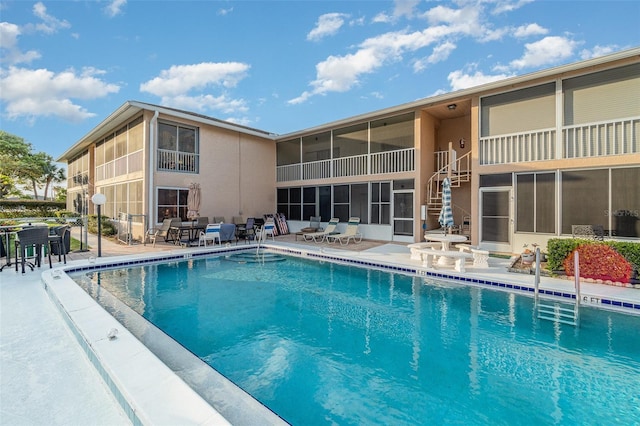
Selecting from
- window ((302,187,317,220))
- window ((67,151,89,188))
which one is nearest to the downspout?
window ((302,187,317,220))

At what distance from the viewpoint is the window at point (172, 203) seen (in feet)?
39.9

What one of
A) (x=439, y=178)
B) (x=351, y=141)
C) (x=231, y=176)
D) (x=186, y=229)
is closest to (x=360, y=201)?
(x=351, y=141)

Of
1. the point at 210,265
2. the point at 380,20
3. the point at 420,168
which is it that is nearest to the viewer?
the point at 210,265

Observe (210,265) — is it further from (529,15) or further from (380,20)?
(529,15)

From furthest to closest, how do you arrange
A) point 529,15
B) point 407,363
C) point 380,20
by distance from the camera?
point 380,20 → point 529,15 → point 407,363

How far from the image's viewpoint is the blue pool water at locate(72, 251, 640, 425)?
287 cm

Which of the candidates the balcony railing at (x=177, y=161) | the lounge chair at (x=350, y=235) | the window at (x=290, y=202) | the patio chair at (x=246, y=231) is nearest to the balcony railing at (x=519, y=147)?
the lounge chair at (x=350, y=235)

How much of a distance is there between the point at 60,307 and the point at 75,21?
13.4 m

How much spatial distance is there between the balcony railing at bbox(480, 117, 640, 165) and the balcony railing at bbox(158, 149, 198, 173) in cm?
1142

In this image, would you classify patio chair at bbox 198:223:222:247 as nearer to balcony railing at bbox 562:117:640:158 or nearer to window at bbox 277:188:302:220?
window at bbox 277:188:302:220

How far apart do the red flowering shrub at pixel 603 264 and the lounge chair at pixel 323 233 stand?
8.36 metres

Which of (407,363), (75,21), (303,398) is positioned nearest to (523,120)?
(407,363)

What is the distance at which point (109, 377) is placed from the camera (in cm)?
272

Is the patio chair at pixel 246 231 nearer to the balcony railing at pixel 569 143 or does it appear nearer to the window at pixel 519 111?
the balcony railing at pixel 569 143
